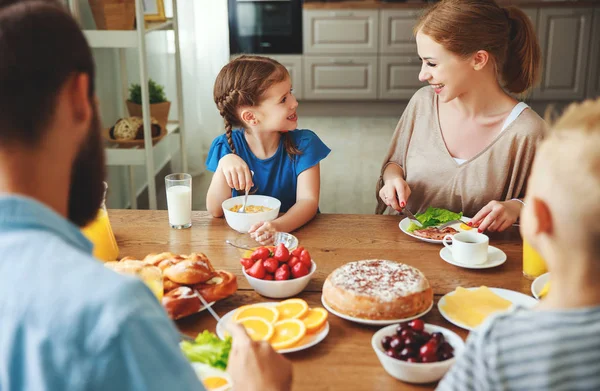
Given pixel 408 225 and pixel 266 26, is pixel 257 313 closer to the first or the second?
pixel 408 225

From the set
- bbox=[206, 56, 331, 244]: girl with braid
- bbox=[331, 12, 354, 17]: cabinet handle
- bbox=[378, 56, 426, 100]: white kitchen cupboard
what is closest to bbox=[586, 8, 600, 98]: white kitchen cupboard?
bbox=[378, 56, 426, 100]: white kitchen cupboard

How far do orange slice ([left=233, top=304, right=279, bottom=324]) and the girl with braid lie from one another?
67 centimetres

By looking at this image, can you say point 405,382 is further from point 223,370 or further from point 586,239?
point 586,239

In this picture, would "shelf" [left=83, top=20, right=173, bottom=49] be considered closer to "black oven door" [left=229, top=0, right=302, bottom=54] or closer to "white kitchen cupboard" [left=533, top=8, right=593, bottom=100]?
"black oven door" [left=229, top=0, right=302, bottom=54]

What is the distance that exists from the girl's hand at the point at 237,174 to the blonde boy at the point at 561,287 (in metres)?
1.20

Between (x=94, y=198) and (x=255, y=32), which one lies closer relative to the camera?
(x=94, y=198)

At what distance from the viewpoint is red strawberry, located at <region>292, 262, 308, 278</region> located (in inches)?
53.2

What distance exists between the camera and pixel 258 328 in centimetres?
118

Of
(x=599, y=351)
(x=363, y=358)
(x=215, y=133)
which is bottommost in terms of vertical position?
(x=215, y=133)

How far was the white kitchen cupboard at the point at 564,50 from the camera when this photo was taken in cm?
567

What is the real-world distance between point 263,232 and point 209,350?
24.1 inches

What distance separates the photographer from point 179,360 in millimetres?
645

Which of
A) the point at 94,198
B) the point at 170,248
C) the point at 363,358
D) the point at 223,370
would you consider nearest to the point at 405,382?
the point at 363,358

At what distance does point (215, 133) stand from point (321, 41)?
5.93 feet
